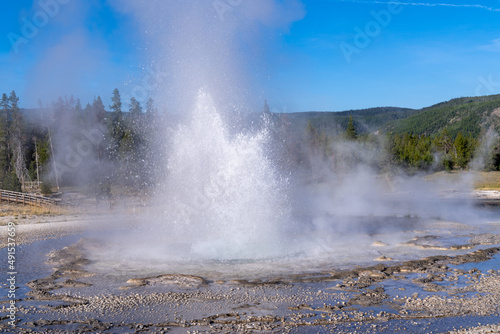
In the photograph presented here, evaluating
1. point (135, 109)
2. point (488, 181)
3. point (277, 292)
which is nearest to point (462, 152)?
point (488, 181)

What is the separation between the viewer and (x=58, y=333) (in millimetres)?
8242

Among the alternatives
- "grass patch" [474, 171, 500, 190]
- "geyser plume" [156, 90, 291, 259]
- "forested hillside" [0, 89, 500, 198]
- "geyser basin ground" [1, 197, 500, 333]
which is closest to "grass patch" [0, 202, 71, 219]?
"forested hillside" [0, 89, 500, 198]

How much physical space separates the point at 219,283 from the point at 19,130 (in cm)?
3926

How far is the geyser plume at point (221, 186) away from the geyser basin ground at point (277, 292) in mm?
2422

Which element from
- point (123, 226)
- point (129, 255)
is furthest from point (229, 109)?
point (123, 226)

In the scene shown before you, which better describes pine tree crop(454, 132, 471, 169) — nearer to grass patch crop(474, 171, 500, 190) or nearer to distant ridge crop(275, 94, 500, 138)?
grass patch crop(474, 171, 500, 190)

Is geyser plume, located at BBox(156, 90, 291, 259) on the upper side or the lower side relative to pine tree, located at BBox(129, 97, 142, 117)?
lower

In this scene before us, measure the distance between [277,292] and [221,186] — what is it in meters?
6.43

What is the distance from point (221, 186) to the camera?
16.3 meters

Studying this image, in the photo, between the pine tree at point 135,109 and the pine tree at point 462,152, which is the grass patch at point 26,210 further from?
the pine tree at point 462,152

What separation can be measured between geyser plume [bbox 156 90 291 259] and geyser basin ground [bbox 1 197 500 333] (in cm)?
242

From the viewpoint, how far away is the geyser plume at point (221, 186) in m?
16.0

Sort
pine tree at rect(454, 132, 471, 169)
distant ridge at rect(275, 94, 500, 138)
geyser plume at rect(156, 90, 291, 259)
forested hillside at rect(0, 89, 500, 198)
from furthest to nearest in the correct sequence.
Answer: distant ridge at rect(275, 94, 500, 138) < pine tree at rect(454, 132, 471, 169) < forested hillside at rect(0, 89, 500, 198) < geyser plume at rect(156, 90, 291, 259)

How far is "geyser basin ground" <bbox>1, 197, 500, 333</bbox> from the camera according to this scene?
872 centimetres
